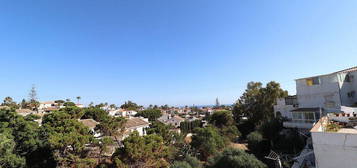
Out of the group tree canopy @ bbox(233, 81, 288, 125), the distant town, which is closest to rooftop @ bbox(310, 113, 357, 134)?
the distant town

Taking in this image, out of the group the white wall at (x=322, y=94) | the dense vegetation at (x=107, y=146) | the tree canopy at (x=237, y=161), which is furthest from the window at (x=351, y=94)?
the tree canopy at (x=237, y=161)

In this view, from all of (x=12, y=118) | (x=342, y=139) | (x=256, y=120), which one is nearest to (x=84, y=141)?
(x=12, y=118)

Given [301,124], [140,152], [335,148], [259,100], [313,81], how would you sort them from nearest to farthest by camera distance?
1. [335,148]
2. [140,152]
3. [301,124]
4. [313,81]
5. [259,100]

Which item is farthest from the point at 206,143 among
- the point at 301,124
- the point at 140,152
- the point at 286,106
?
the point at 286,106

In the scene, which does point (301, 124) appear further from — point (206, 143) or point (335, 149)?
point (335, 149)

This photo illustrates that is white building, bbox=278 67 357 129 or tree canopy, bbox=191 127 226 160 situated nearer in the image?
white building, bbox=278 67 357 129

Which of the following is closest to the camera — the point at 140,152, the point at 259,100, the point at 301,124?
the point at 140,152

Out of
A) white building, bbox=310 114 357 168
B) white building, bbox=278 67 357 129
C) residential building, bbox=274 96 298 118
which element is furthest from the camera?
residential building, bbox=274 96 298 118

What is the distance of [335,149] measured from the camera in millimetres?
7418

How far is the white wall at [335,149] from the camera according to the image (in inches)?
276

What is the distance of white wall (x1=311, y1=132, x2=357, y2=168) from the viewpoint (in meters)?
7.02

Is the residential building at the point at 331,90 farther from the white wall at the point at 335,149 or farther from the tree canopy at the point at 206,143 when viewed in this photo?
the white wall at the point at 335,149

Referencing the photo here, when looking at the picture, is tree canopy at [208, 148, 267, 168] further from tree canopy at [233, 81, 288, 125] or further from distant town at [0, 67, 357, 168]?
tree canopy at [233, 81, 288, 125]

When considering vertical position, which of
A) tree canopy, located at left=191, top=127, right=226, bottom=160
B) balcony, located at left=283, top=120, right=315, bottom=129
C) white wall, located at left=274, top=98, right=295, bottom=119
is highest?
white wall, located at left=274, top=98, right=295, bottom=119
